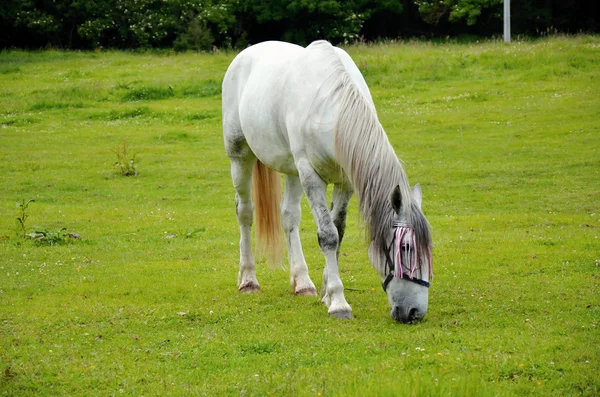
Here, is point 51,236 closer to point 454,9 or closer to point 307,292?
point 307,292

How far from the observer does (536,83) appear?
874 inches

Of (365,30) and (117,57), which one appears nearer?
(117,57)

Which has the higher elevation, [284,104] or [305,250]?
[284,104]

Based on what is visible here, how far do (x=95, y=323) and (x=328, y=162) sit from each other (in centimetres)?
254

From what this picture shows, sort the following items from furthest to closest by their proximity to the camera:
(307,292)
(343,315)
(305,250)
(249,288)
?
(305,250) < (249,288) < (307,292) < (343,315)

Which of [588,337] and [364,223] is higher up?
[364,223]

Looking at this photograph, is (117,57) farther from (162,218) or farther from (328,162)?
(328,162)

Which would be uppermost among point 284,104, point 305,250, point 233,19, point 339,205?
point 284,104

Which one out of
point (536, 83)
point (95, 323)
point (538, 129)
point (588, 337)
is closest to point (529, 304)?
point (588, 337)

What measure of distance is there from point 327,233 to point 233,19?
124 feet

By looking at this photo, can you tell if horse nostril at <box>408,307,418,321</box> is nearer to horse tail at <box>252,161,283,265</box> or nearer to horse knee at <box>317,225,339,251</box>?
horse knee at <box>317,225,339,251</box>

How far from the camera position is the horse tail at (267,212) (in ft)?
28.4

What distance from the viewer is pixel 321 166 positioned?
22.6ft

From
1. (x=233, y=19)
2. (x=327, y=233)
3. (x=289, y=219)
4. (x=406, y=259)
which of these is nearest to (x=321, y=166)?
(x=327, y=233)
